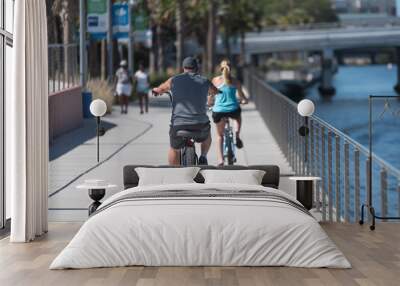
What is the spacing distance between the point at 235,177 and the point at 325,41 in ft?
135

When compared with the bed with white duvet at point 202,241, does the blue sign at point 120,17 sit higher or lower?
higher

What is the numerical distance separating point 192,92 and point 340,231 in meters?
1.75

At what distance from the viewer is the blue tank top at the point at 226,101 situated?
1230cm

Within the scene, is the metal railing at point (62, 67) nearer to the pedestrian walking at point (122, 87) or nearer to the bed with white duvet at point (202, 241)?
the pedestrian walking at point (122, 87)

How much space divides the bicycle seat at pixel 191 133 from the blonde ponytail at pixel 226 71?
1819mm

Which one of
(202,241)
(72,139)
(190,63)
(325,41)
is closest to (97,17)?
(72,139)

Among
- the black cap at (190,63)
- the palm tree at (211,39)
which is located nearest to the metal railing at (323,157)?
the black cap at (190,63)

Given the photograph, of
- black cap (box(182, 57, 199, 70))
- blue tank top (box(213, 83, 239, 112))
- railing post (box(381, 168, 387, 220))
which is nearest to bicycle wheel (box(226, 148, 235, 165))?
blue tank top (box(213, 83, 239, 112))

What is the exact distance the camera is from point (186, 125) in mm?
10367

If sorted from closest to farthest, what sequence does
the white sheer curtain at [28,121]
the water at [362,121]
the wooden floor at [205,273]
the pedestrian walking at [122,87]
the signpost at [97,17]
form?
the wooden floor at [205,273] → the white sheer curtain at [28,121] → the signpost at [97,17] → the pedestrian walking at [122,87] → the water at [362,121]

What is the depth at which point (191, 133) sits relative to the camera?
408 inches

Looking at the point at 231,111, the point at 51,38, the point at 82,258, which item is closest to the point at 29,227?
the point at 82,258

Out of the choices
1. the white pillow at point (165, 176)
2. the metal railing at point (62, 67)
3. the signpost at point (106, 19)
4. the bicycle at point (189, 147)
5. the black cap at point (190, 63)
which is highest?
the signpost at point (106, 19)

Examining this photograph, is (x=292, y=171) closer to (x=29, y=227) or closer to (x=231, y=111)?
(x=231, y=111)
